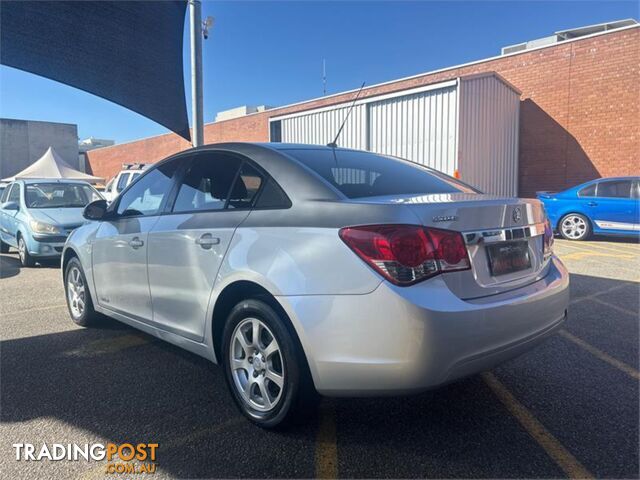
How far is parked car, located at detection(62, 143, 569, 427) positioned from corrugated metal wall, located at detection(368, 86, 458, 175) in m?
9.59

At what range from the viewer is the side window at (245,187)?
9.20 feet

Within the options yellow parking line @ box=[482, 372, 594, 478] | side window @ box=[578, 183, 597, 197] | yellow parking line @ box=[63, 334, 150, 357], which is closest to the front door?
yellow parking line @ box=[63, 334, 150, 357]

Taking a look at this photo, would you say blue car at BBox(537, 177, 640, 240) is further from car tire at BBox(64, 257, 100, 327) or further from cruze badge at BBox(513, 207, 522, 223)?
car tire at BBox(64, 257, 100, 327)

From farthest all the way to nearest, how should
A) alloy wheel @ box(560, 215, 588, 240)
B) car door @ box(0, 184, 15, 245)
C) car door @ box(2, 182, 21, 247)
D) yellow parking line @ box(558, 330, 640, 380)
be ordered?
alloy wheel @ box(560, 215, 588, 240) → car door @ box(0, 184, 15, 245) → car door @ box(2, 182, 21, 247) → yellow parking line @ box(558, 330, 640, 380)

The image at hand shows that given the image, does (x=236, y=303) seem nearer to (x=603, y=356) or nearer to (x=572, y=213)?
(x=603, y=356)

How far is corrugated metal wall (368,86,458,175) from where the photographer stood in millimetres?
12309

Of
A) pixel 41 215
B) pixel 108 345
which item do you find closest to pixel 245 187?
pixel 108 345

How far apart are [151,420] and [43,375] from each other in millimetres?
1247

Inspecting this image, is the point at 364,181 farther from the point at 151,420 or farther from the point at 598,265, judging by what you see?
the point at 598,265

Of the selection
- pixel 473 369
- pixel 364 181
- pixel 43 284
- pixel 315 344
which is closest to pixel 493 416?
pixel 473 369

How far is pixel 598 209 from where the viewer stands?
1048cm

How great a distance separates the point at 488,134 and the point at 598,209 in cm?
401

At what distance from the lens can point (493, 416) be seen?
2.73 metres

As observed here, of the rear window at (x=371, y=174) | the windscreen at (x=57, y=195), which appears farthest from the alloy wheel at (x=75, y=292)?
the windscreen at (x=57, y=195)
